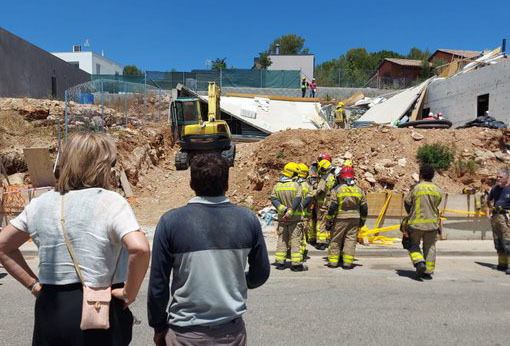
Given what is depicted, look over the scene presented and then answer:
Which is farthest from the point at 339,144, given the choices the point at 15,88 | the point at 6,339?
the point at 15,88

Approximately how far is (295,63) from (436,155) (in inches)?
1681

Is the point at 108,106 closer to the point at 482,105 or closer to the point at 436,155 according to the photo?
the point at 436,155

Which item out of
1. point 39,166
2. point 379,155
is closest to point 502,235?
point 379,155

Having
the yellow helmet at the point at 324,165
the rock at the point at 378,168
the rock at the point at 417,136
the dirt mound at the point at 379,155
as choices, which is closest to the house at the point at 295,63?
the dirt mound at the point at 379,155

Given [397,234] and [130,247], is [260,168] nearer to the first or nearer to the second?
[397,234]

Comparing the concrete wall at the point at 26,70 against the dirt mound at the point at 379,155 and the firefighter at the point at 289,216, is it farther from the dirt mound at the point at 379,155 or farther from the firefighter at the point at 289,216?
the firefighter at the point at 289,216

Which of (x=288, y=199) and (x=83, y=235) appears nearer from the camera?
(x=83, y=235)

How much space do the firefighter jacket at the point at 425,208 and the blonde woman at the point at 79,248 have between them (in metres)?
5.28

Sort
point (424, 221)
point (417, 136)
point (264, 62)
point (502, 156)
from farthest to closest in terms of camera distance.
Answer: point (264, 62) < point (417, 136) < point (502, 156) < point (424, 221)

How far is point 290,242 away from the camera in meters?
6.96

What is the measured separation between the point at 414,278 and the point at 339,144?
8.48m

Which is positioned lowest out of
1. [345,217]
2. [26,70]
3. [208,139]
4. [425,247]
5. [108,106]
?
[425,247]

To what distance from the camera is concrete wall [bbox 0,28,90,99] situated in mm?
21547

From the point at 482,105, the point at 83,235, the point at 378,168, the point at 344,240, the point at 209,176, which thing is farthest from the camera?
the point at 482,105
